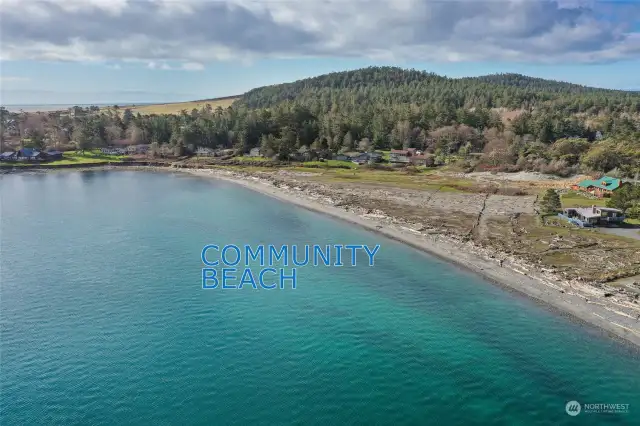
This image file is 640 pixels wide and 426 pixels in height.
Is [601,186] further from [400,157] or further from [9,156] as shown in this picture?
[9,156]

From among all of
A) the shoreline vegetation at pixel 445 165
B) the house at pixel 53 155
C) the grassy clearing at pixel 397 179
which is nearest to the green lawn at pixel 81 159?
the shoreline vegetation at pixel 445 165

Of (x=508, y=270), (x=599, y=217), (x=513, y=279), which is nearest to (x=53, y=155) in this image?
(x=508, y=270)

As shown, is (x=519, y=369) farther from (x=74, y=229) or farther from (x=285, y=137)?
(x=285, y=137)

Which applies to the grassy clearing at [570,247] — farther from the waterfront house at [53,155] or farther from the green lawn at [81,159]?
the waterfront house at [53,155]

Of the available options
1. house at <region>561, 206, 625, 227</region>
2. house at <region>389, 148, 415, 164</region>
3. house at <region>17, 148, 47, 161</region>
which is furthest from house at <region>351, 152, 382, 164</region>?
house at <region>17, 148, 47, 161</region>

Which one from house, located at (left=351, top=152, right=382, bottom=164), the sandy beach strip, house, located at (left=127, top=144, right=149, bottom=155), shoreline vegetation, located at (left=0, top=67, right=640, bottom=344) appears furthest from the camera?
house, located at (left=127, top=144, right=149, bottom=155)

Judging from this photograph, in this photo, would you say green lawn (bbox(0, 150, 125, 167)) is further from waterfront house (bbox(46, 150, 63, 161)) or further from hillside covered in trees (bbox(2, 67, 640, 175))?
hillside covered in trees (bbox(2, 67, 640, 175))
